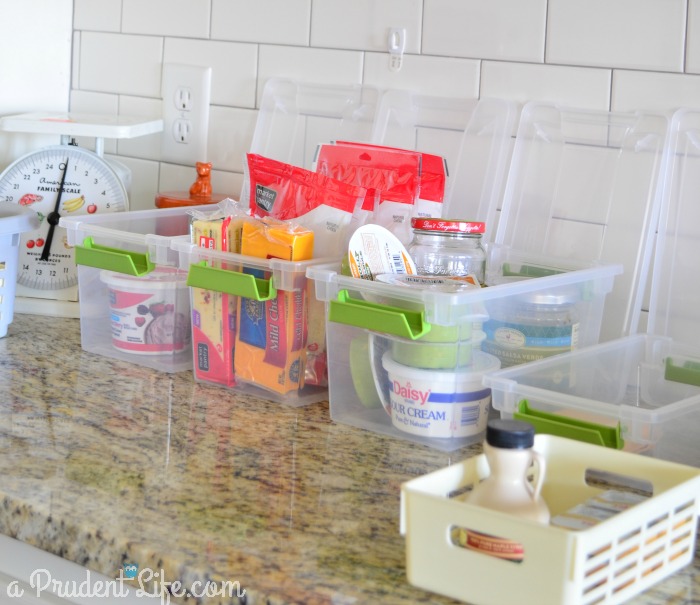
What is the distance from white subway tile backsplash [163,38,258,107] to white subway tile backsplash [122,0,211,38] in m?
0.02

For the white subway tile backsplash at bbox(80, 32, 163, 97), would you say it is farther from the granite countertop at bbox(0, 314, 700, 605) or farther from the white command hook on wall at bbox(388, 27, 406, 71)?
the granite countertop at bbox(0, 314, 700, 605)

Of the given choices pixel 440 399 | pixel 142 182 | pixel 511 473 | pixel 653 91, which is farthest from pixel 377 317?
pixel 142 182

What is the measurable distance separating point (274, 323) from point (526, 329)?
0.29m

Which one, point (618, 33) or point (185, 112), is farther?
point (185, 112)

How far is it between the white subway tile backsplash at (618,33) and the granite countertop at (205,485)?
0.51 meters

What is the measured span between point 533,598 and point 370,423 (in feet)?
1.48

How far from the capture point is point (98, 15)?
69.3 inches

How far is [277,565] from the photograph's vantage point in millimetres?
825

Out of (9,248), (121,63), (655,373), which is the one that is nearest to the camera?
(655,373)

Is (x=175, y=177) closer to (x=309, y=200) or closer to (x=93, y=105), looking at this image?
(x=93, y=105)

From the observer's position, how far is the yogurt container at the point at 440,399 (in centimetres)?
108

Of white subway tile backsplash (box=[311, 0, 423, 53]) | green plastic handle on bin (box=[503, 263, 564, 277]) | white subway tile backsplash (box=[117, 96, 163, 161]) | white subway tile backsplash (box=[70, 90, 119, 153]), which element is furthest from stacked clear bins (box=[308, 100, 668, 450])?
white subway tile backsplash (box=[70, 90, 119, 153])

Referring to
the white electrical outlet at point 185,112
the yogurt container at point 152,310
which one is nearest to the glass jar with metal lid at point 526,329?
the yogurt container at point 152,310

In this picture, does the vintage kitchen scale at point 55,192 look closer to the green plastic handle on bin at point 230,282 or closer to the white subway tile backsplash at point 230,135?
the white subway tile backsplash at point 230,135
